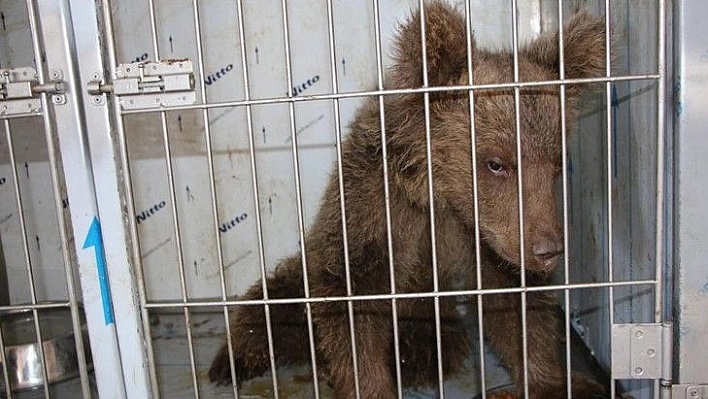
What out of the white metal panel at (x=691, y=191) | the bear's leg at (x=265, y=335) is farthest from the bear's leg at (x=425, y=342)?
the white metal panel at (x=691, y=191)

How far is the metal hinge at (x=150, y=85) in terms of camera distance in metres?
1.97

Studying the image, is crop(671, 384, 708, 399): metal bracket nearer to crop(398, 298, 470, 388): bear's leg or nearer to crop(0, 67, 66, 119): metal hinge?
crop(398, 298, 470, 388): bear's leg

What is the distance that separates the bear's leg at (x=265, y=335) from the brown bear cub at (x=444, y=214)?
1 centimetres

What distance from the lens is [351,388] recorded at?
8.97ft

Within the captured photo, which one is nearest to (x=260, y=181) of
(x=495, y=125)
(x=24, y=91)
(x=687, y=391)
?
(x=495, y=125)

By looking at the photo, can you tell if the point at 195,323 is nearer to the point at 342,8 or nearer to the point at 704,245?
the point at 342,8

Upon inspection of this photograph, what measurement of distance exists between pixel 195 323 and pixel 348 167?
173cm

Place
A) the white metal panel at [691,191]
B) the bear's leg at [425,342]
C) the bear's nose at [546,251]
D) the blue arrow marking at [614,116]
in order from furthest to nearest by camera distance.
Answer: the bear's leg at [425,342] → the blue arrow marking at [614,116] → the bear's nose at [546,251] → the white metal panel at [691,191]

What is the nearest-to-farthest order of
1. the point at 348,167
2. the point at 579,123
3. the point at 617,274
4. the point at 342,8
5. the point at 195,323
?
the point at 617,274
the point at 348,167
the point at 579,123
the point at 342,8
the point at 195,323

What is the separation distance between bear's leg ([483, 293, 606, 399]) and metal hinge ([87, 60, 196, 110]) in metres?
1.68

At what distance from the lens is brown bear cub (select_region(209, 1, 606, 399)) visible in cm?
245

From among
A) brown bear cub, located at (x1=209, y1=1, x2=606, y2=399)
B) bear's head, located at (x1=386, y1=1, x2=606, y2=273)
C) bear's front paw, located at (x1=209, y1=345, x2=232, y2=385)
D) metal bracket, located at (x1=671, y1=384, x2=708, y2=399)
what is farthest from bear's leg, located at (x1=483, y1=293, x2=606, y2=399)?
bear's front paw, located at (x1=209, y1=345, x2=232, y2=385)

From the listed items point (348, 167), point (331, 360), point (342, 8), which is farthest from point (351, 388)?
point (342, 8)

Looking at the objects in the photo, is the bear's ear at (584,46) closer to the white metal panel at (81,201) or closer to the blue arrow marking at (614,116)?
the blue arrow marking at (614,116)
